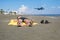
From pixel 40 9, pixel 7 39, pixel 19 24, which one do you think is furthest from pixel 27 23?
pixel 7 39

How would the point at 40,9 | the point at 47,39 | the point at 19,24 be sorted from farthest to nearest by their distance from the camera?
the point at 40,9 < the point at 19,24 < the point at 47,39

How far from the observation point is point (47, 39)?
436 inches

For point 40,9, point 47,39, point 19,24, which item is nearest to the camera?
point 47,39

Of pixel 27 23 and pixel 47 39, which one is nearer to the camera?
pixel 47 39

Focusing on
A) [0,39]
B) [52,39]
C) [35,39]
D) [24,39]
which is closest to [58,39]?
[52,39]

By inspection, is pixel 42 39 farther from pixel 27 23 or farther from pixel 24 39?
pixel 27 23

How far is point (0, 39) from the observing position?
1134cm

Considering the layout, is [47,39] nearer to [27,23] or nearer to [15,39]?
[15,39]

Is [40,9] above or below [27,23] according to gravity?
above

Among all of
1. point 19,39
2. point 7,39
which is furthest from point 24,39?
point 7,39

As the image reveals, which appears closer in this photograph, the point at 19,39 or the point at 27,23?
the point at 19,39

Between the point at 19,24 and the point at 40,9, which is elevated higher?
the point at 40,9

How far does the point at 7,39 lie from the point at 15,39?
523 mm

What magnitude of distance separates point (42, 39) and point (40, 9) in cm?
1646
